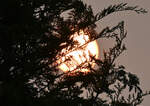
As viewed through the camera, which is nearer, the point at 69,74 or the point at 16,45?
the point at 16,45

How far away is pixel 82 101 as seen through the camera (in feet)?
8.70

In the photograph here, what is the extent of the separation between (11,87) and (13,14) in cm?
76

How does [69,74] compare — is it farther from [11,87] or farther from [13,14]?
[11,87]

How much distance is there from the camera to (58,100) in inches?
95.7

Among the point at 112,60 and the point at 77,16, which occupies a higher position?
the point at 77,16

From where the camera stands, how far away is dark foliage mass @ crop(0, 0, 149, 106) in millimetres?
2379

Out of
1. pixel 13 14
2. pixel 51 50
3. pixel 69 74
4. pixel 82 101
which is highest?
pixel 13 14

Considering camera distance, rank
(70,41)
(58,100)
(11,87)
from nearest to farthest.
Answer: (11,87) < (58,100) < (70,41)

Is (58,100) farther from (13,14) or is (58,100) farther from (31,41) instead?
(13,14)

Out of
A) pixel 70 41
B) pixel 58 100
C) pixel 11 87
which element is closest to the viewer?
pixel 11 87

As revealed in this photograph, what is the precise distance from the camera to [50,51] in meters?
2.59

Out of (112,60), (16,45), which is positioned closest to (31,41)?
(16,45)

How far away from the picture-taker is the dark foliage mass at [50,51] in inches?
93.7

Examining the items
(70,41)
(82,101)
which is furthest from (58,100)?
(70,41)
